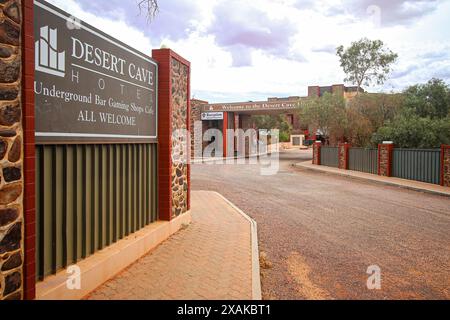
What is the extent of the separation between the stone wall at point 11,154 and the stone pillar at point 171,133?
3.75 m

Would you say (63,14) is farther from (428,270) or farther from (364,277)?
(428,270)

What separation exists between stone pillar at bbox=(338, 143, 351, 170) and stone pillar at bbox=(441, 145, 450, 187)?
28.9 ft

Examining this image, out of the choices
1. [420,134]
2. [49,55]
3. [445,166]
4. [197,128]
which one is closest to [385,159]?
[420,134]

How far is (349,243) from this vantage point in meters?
6.86

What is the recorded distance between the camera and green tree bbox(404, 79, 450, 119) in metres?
27.7

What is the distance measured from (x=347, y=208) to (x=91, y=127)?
771cm

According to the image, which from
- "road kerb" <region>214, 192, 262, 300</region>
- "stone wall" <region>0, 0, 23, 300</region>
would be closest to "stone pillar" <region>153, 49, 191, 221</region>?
"road kerb" <region>214, 192, 262, 300</region>

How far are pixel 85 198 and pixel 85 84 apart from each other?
→ 1495 millimetres

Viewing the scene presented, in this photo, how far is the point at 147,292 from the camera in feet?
14.5

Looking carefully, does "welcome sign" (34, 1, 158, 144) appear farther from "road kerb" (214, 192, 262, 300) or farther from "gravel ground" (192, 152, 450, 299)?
"gravel ground" (192, 152, 450, 299)

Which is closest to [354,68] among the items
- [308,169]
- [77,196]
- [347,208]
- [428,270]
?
[308,169]

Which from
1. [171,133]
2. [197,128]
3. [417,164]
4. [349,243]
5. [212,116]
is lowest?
[349,243]

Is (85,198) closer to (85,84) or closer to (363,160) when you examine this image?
(85,84)

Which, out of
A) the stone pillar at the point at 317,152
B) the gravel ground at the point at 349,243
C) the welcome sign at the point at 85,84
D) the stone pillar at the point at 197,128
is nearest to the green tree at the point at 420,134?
the stone pillar at the point at 317,152
